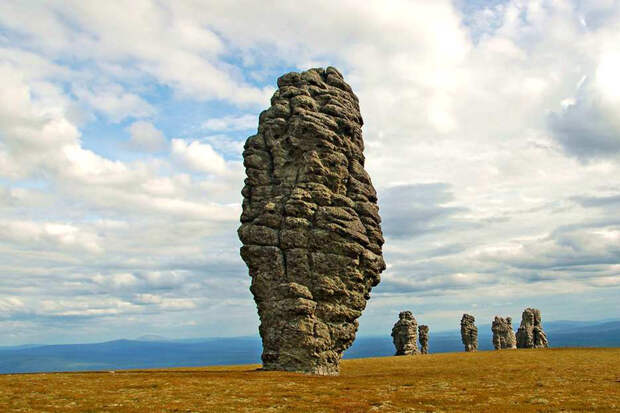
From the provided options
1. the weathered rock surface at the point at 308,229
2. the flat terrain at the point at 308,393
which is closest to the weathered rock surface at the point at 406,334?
the weathered rock surface at the point at 308,229

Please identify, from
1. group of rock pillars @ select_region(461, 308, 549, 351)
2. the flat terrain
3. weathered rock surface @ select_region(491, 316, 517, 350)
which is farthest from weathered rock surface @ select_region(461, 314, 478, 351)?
the flat terrain

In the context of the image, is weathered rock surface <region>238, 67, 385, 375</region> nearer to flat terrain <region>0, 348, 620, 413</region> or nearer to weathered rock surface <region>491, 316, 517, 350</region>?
flat terrain <region>0, 348, 620, 413</region>

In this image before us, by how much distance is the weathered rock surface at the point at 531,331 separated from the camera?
5394 inches

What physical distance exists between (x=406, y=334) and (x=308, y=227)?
75.5 m

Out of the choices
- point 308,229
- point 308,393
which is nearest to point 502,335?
point 308,229

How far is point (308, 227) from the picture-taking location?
64625 millimetres

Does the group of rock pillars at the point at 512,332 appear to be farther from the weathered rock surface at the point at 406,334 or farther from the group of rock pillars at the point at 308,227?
the group of rock pillars at the point at 308,227

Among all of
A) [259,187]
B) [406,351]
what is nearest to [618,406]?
[259,187]

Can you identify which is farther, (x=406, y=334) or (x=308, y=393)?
(x=406, y=334)

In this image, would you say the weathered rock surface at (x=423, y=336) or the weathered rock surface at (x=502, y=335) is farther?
the weathered rock surface at (x=502, y=335)

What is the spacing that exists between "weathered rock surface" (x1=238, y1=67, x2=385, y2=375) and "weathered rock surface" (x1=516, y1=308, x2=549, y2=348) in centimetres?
9004

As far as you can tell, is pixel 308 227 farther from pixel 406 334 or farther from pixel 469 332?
pixel 469 332

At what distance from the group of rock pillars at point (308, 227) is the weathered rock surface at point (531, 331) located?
297 feet

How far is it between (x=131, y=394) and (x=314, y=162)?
3849 cm
